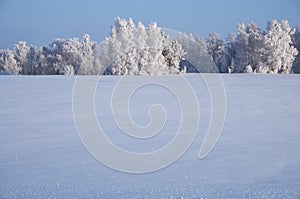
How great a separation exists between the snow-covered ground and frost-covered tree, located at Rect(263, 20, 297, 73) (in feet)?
56.2

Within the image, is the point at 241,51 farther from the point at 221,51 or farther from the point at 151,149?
the point at 151,149

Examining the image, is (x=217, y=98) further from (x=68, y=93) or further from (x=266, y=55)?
(x=266, y=55)

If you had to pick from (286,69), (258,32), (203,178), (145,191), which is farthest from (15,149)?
(258,32)

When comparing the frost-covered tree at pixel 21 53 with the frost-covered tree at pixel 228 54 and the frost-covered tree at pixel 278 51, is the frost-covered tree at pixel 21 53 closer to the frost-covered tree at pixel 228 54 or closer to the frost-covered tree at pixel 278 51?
the frost-covered tree at pixel 228 54

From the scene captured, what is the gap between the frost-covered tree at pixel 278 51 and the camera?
21.1 meters

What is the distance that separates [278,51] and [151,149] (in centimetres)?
2009

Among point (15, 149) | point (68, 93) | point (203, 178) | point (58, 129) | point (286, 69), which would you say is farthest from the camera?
point (286, 69)

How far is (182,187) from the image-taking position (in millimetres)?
2021

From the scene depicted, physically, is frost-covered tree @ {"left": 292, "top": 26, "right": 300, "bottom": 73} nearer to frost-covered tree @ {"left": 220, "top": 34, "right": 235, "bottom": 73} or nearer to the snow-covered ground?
frost-covered tree @ {"left": 220, "top": 34, "right": 235, "bottom": 73}

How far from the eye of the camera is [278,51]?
21219 mm

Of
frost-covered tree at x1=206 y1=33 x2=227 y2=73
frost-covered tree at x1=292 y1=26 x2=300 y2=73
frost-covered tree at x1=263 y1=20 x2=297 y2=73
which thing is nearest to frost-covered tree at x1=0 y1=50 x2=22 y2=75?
frost-covered tree at x1=206 y1=33 x2=227 y2=73

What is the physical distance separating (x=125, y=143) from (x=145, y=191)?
3.53 ft

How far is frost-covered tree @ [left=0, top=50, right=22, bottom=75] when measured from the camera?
69.0 ft

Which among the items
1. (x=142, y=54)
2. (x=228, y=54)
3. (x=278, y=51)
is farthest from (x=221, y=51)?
(x=142, y=54)
